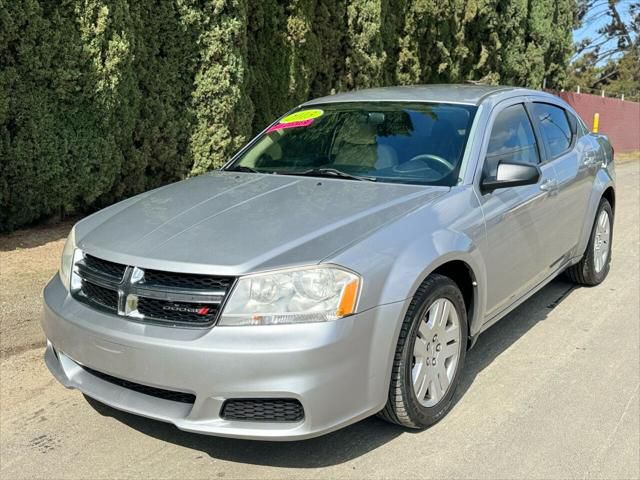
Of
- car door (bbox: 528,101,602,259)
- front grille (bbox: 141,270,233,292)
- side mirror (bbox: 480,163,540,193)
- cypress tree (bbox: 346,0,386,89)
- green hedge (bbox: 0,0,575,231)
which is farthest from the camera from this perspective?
cypress tree (bbox: 346,0,386,89)

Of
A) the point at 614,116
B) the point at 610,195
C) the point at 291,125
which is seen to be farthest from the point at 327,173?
the point at 614,116

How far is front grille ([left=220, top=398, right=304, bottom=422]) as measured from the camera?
8.93 ft

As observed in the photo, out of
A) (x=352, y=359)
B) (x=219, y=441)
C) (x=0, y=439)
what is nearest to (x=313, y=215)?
(x=352, y=359)

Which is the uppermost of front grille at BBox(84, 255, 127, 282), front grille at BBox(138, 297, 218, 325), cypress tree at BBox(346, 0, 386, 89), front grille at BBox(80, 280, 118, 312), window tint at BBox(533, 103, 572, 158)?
cypress tree at BBox(346, 0, 386, 89)

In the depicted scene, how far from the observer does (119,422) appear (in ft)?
11.1

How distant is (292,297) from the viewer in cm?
270

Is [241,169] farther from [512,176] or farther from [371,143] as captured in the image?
[512,176]

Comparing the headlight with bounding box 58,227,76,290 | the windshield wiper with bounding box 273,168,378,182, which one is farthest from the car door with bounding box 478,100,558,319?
the headlight with bounding box 58,227,76,290

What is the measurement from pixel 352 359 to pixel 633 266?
4.80 meters

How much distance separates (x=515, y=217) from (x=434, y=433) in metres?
1.41

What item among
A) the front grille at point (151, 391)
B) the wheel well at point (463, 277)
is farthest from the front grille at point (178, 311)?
the wheel well at point (463, 277)

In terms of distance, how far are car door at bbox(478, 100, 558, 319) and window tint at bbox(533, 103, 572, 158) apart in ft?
0.73

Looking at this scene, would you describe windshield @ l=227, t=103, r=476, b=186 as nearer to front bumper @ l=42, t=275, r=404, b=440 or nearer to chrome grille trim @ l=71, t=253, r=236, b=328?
front bumper @ l=42, t=275, r=404, b=440

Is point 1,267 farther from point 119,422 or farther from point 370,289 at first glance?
point 370,289
